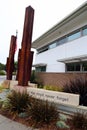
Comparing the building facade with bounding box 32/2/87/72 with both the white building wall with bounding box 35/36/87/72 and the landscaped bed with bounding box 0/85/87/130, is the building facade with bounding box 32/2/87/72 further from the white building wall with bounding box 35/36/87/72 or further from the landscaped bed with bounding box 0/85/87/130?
the landscaped bed with bounding box 0/85/87/130

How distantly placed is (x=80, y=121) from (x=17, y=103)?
2605 millimetres

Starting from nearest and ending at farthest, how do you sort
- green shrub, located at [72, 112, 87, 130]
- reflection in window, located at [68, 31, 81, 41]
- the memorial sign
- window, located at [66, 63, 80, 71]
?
green shrub, located at [72, 112, 87, 130] → the memorial sign → window, located at [66, 63, 80, 71] → reflection in window, located at [68, 31, 81, 41]

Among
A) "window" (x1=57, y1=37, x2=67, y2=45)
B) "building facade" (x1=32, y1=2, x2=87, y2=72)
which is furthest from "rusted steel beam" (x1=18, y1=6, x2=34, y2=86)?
"window" (x1=57, y1=37, x2=67, y2=45)

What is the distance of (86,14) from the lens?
15164 mm

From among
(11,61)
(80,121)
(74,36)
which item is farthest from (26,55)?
(74,36)

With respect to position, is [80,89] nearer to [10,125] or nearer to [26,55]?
[10,125]

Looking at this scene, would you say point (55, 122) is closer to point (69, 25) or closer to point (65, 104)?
point (65, 104)

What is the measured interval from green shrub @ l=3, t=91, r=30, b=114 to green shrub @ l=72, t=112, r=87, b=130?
83.2 inches

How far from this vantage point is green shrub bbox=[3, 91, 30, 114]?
7105 millimetres

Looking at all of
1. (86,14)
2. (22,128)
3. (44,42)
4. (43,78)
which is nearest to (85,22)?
(86,14)

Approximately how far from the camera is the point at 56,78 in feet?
54.8

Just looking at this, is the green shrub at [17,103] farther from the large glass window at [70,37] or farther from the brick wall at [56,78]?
the large glass window at [70,37]

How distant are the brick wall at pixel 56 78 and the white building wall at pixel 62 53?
1.71 m

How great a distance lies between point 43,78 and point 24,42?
31.2ft
